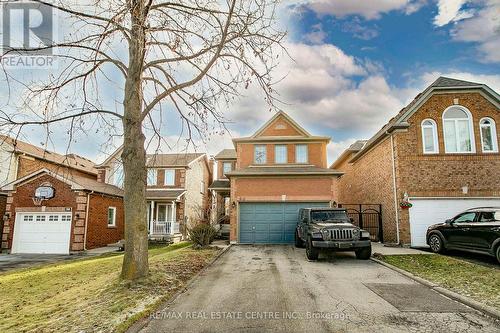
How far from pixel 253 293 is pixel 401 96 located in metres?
14.7

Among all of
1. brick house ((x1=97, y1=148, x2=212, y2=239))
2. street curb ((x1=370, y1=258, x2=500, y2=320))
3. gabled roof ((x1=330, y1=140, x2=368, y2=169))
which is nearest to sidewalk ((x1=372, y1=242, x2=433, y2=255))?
street curb ((x1=370, y1=258, x2=500, y2=320))

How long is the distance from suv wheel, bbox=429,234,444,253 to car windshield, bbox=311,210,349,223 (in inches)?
153

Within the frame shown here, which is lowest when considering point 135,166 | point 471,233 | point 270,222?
point 471,233

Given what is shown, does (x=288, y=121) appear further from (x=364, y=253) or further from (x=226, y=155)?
(x=364, y=253)

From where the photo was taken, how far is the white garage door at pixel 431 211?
564 inches

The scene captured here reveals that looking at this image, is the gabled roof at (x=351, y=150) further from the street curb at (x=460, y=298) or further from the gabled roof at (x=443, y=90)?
the street curb at (x=460, y=298)

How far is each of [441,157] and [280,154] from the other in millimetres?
9124

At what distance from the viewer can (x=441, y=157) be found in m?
14.8

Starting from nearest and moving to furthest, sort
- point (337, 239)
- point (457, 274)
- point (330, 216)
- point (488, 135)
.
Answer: point (457, 274)
point (337, 239)
point (330, 216)
point (488, 135)

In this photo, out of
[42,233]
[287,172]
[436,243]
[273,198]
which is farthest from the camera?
[42,233]

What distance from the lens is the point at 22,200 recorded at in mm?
19250

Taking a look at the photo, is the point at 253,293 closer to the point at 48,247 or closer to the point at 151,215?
the point at 48,247

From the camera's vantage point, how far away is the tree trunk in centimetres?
752

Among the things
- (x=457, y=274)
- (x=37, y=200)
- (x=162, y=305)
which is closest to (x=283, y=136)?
(x=457, y=274)
